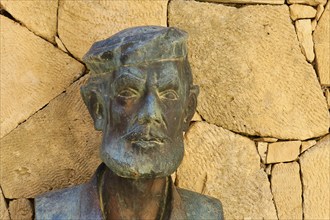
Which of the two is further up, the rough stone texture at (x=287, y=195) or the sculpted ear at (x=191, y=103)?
the sculpted ear at (x=191, y=103)

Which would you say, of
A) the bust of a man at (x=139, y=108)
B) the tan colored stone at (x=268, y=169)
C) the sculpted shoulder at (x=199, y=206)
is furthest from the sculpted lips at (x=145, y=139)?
the tan colored stone at (x=268, y=169)

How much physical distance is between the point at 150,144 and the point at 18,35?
42.3 inches

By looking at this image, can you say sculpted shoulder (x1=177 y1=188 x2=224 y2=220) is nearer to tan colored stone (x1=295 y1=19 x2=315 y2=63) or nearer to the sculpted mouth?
the sculpted mouth

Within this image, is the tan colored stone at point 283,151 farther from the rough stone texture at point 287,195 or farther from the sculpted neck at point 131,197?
the sculpted neck at point 131,197

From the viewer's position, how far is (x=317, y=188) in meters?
3.15

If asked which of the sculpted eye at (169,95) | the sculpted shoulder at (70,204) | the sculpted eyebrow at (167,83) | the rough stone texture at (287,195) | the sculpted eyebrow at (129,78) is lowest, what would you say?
the rough stone texture at (287,195)

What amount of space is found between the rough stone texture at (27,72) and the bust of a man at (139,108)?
626 millimetres

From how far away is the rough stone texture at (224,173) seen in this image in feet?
10.2

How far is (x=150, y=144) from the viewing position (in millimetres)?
2262

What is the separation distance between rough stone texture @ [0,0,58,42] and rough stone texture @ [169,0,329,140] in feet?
1.75

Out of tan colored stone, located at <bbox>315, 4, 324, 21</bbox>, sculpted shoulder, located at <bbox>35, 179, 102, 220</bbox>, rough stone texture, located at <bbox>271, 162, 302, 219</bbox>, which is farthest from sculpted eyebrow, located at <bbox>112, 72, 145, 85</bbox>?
tan colored stone, located at <bbox>315, 4, 324, 21</bbox>

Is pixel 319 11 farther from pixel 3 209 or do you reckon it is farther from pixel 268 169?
pixel 3 209

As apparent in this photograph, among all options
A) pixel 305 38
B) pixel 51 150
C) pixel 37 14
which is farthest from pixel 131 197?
pixel 305 38

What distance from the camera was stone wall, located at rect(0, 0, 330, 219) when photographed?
3.01 m
